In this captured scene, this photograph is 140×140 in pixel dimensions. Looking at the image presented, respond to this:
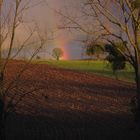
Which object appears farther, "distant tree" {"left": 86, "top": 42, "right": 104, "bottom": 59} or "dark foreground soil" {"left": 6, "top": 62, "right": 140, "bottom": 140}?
"dark foreground soil" {"left": 6, "top": 62, "right": 140, "bottom": 140}

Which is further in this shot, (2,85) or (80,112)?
(80,112)

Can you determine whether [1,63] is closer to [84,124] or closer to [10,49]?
[10,49]

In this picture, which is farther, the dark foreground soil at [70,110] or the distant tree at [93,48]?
the dark foreground soil at [70,110]

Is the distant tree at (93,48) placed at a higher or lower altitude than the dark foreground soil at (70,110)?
higher

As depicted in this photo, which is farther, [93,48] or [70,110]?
[70,110]

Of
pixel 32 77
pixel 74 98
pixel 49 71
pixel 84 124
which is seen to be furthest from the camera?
pixel 49 71

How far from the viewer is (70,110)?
99.7 feet

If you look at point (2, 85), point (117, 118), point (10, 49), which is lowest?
point (117, 118)

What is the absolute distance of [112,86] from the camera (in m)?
48.2

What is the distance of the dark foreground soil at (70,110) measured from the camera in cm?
2141

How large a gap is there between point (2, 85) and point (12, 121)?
14.7 meters

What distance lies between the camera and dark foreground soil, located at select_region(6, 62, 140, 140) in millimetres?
Result: 21406

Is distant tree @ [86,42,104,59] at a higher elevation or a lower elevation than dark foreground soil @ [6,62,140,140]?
higher

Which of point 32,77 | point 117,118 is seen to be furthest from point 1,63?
point 32,77
